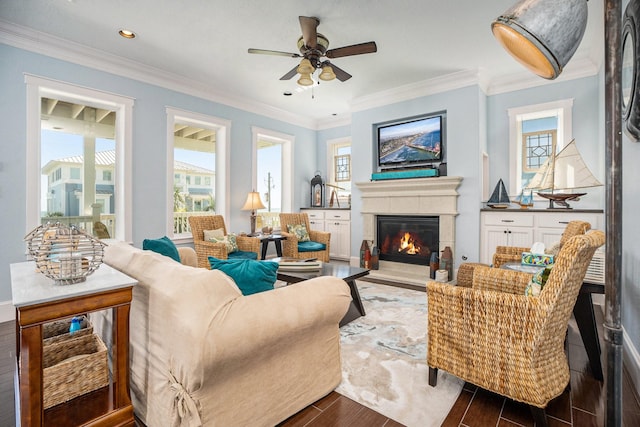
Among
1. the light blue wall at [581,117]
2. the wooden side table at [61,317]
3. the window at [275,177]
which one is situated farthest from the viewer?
the window at [275,177]

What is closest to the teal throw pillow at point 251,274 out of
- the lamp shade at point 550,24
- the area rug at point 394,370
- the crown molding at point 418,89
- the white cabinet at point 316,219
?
the area rug at point 394,370

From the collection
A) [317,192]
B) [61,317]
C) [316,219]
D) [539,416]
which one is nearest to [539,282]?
[539,416]

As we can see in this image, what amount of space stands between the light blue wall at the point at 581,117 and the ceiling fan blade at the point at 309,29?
9.70 feet

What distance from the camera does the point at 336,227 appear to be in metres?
5.91

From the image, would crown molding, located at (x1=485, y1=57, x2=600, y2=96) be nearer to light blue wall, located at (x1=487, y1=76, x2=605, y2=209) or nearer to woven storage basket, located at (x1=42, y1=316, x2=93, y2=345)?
light blue wall, located at (x1=487, y1=76, x2=605, y2=209)

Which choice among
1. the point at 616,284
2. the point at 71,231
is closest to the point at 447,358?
the point at 616,284

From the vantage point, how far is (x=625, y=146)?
217 centimetres

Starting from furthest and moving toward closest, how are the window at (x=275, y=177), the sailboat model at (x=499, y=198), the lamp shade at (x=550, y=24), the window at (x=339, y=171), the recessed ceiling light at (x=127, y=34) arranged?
the window at (x=339, y=171) → the window at (x=275, y=177) → the sailboat model at (x=499, y=198) → the recessed ceiling light at (x=127, y=34) → the lamp shade at (x=550, y=24)

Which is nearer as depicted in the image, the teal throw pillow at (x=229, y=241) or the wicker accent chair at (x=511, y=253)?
the wicker accent chair at (x=511, y=253)

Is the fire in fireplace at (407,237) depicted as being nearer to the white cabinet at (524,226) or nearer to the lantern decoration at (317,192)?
the white cabinet at (524,226)

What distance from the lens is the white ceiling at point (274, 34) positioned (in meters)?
2.85

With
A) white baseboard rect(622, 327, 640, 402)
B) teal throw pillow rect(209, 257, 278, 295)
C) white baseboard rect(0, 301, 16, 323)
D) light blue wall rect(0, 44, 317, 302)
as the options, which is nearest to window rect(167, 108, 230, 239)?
light blue wall rect(0, 44, 317, 302)

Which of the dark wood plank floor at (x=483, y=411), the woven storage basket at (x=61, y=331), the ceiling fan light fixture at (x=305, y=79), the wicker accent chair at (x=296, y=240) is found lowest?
the dark wood plank floor at (x=483, y=411)

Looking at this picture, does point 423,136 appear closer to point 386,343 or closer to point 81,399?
point 386,343
